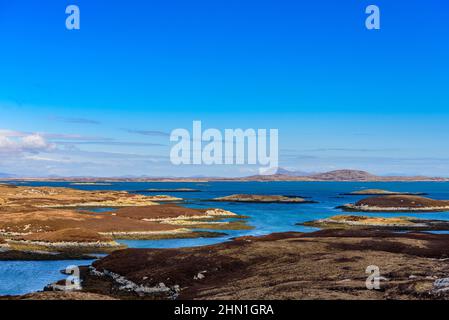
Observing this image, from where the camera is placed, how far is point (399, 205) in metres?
165

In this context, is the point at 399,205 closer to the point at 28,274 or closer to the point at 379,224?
the point at 379,224

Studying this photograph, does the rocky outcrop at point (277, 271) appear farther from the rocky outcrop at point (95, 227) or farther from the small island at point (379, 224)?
the small island at point (379, 224)

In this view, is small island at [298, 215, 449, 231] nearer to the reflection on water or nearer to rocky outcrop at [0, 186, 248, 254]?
rocky outcrop at [0, 186, 248, 254]

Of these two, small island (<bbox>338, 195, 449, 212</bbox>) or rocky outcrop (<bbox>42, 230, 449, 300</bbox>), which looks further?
small island (<bbox>338, 195, 449, 212</bbox>)

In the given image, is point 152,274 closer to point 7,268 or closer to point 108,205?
point 7,268

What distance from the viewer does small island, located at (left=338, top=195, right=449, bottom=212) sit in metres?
159

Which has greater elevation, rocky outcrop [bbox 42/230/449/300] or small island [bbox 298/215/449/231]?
rocky outcrop [bbox 42/230/449/300]

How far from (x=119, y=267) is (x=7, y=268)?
1352 cm

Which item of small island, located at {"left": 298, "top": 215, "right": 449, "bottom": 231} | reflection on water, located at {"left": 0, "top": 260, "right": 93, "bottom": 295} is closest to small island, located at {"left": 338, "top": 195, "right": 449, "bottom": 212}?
small island, located at {"left": 298, "top": 215, "right": 449, "bottom": 231}

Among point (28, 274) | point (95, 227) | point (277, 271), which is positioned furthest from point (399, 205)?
point (28, 274)

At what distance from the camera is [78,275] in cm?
4803
